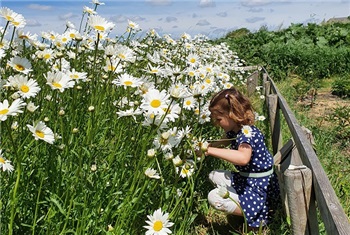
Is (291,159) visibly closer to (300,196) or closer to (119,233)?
(300,196)

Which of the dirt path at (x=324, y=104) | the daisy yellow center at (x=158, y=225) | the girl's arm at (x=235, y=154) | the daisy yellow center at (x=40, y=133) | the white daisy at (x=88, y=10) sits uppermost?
the white daisy at (x=88, y=10)

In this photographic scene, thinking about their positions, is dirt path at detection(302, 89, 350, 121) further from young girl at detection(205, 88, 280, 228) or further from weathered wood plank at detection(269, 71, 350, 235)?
weathered wood plank at detection(269, 71, 350, 235)

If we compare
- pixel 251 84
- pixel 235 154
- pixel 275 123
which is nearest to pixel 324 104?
pixel 251 84

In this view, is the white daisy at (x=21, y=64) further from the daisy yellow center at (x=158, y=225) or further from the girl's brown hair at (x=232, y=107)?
the girl's brown hair at (x=232, y=107)

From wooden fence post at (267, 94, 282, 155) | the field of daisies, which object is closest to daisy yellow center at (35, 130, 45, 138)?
the field of daisies

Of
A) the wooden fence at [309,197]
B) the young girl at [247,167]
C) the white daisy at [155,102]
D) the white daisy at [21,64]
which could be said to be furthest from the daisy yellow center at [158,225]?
the young girl at [247,167]

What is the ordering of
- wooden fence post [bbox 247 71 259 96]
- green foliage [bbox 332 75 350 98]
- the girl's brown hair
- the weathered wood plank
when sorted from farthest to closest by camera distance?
1. green foliage [bbox 332 75 350 98]
2. wooden fence post [bbox 247 71 259 96]
3. the girl's brown hair
4. the weathered wood plank

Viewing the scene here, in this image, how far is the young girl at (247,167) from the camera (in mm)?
2812

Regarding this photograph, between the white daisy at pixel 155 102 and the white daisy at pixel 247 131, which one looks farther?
the white daisy at pixel 247 131

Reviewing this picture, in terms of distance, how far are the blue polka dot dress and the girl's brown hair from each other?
87 millimetres

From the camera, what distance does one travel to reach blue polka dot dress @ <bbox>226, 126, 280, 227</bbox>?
284 cm

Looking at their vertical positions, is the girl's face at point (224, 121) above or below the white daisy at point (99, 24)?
below

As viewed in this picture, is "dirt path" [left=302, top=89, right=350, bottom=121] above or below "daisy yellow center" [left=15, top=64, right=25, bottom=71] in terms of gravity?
below

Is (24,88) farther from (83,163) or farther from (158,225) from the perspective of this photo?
(158,225)
